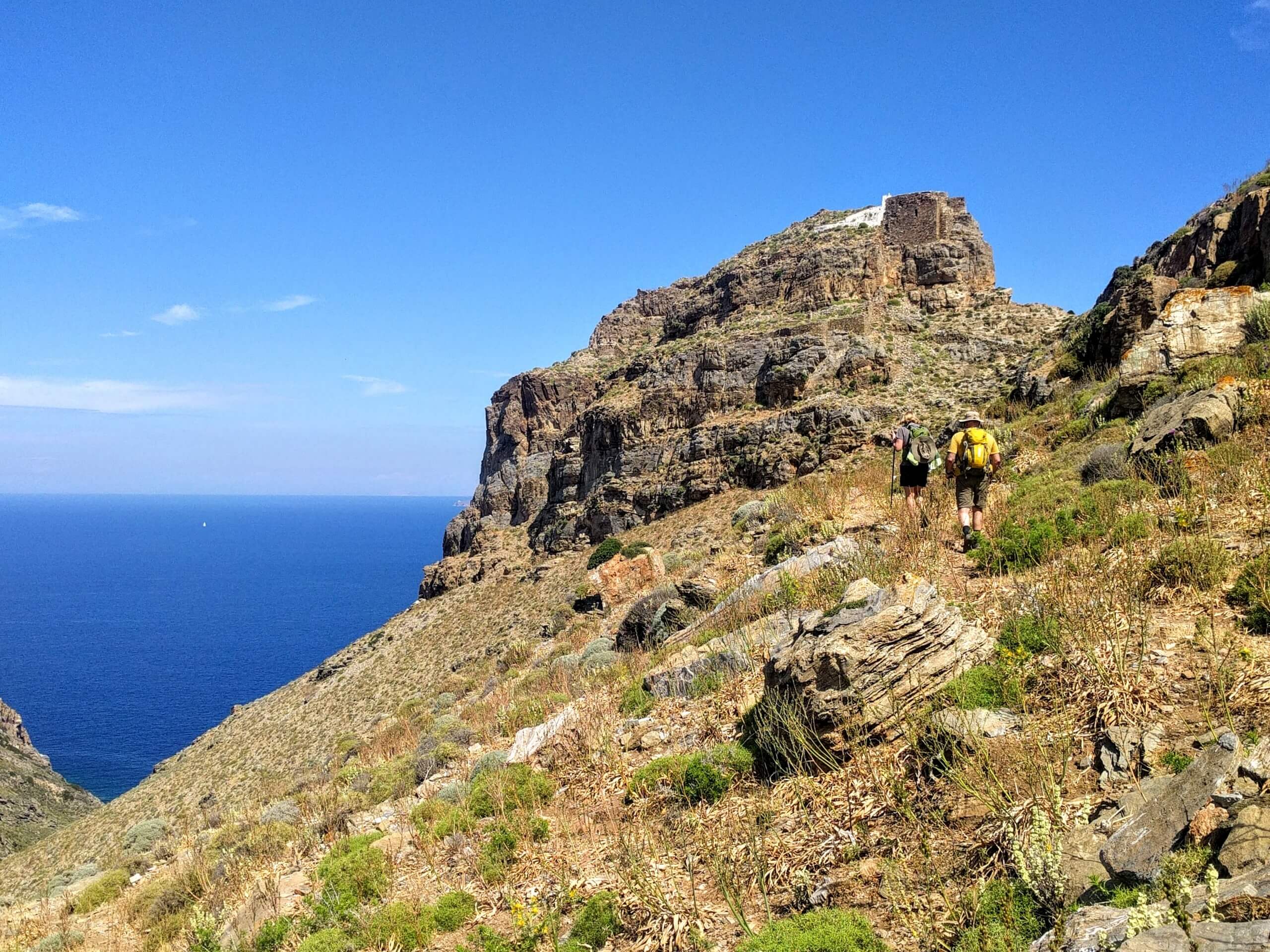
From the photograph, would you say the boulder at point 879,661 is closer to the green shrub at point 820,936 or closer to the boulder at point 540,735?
the green shrub at point 820,936

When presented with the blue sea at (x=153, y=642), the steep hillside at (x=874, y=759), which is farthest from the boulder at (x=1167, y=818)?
the blue sea at (x=153, y=642)

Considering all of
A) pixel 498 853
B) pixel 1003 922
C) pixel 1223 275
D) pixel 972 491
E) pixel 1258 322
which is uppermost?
pixel 1223 275

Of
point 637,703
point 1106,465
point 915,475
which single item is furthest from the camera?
point 915,475

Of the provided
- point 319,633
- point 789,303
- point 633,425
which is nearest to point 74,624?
point 319,633

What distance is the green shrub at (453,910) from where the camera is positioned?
4.91 meters

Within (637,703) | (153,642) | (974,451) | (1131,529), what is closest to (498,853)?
(637,703)

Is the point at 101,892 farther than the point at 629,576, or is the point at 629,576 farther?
the point at 629,576

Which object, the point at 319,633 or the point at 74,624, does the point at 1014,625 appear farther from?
the point at 74,624

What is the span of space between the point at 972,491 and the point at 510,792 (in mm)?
6443

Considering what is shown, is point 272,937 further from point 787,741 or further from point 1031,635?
point 1031,635

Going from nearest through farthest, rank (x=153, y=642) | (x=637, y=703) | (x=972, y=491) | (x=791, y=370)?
(x=637, y=703) < (x=972, y=491) < (x=791, y=370) < (x=153, y=642)

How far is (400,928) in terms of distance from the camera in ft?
16.1

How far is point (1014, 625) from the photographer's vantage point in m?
5.33

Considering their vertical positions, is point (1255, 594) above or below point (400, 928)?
above
